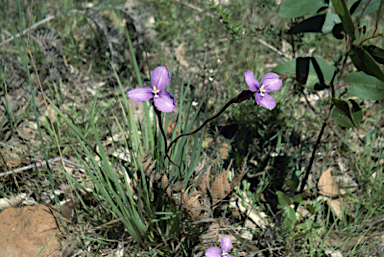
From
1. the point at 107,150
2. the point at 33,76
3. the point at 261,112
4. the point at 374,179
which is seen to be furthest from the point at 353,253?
the point at 33,76

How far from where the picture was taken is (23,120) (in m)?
2.35

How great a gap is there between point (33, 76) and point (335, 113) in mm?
2536

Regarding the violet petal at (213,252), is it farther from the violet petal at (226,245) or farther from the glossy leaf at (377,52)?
the glossy leaf at (377,52)

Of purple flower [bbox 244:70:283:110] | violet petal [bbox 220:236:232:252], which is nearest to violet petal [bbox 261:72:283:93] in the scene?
purple flower [bbox 244:70:283:110]

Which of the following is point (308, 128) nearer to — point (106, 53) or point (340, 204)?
point (340, 204)

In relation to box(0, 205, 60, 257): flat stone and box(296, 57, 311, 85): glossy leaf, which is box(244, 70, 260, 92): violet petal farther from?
box(0, 205, 60, 257): flat stone

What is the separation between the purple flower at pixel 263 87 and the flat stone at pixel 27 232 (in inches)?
54.9

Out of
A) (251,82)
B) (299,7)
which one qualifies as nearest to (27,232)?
(251,82)

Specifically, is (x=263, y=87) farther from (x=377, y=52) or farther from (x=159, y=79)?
(x=377, y=52)

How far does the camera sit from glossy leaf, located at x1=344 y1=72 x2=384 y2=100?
147cm

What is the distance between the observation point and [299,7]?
1.48 m

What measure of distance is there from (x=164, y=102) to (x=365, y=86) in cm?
114

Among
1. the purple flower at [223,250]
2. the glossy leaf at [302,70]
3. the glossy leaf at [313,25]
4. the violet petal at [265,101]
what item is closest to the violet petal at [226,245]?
the purple flower at [223,250]

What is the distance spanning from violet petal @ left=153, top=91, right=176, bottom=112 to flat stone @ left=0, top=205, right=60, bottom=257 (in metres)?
1.12
